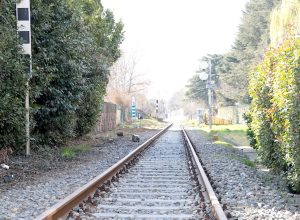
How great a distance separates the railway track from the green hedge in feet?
5.21

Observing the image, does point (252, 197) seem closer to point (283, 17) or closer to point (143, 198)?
point (143, 198)

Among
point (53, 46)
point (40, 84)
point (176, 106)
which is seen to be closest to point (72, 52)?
point (53, 46)

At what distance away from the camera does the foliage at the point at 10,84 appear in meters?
9.70

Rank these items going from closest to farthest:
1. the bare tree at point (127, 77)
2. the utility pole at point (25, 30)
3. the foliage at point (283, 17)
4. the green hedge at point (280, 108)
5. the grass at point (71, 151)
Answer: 1. the green hedge at point (280, 108)
2. the utility pole at point (25, 30)
3. the grass at point (71, 151)
4. the foliage at point (283, 17)
5. the bare tree at point (127, 77)

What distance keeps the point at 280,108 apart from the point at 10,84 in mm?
6086

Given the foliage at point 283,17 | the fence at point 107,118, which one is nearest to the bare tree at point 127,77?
the fence at point 107,118

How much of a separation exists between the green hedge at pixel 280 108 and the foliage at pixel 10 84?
5687 millimetres

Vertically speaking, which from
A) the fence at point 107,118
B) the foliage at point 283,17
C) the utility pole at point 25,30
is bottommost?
the fence at point 107,118

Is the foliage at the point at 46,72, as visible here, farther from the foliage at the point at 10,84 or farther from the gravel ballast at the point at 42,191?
the gravel ballast at the point at 42,191

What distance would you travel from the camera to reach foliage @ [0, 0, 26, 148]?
31.8 ft

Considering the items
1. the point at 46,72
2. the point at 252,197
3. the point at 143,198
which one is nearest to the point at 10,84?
the point at 46,72

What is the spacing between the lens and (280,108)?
790cm

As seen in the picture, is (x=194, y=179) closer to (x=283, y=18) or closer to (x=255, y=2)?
(x=283, y=18)

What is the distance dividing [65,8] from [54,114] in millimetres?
3585
